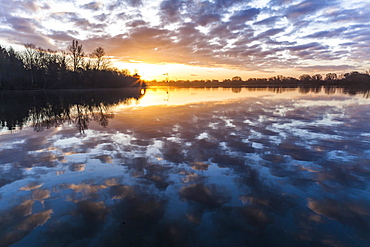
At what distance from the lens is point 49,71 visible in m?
71.9

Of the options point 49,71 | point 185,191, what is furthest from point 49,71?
point 185,191

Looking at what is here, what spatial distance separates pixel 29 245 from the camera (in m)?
3.80

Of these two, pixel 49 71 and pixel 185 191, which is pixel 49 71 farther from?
pixel 185 191

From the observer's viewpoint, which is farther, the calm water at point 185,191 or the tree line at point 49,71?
the tree line at point 49,71

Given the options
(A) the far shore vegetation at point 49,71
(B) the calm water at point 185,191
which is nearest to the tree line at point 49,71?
(A) the far shore vegetation at point 49,71

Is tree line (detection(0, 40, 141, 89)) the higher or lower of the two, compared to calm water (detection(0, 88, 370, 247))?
higher

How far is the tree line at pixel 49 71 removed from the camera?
210 ft

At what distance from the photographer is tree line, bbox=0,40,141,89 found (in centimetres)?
6399

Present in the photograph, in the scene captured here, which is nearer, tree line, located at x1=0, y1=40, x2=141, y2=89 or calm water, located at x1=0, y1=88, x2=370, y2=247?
calm water, located at x1=0, y1=88, x2=370, y2=247

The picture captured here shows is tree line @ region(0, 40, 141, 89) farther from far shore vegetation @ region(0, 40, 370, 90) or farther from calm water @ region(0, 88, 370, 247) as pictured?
calm water @ region(0, 88, 370, 247)

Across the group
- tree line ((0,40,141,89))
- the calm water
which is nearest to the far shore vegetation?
tree line ((0,40,141,89))

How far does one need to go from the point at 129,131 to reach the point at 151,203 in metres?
8.56

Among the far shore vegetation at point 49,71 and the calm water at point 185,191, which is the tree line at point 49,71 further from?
the calm water at point 185,191

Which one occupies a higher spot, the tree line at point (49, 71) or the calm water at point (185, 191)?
the tree line at point (49, 71)
